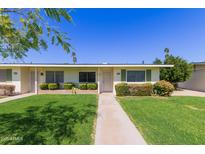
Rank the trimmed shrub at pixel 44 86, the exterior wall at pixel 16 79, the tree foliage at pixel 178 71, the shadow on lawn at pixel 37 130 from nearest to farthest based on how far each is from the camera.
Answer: the shadow on lawn at pixel 37 130, the exterior wall at pixel 16 79, the trimmed shrub at pixel 44 86, the tree foliage at pixel 178 71

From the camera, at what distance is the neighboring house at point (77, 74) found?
13.3m

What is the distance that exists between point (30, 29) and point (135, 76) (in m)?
12.0

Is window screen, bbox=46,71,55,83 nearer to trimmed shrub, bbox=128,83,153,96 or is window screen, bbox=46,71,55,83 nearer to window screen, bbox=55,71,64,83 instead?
window screen, bbox=55,71,64,83

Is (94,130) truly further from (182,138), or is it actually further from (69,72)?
(69,72)

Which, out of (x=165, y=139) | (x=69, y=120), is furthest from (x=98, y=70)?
(x=165, y=139)

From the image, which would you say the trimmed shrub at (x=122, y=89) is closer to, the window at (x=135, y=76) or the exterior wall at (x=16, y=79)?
the window at (x=135, y=76)

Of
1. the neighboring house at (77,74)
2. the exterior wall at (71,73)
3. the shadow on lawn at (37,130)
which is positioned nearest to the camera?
the shadow on lawn at (37,130)

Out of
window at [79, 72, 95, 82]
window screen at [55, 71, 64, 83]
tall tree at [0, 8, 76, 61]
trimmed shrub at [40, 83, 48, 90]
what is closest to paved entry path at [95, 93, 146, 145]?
tall tree at [0, 8, 76, 61]

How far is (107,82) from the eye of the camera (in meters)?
14.9

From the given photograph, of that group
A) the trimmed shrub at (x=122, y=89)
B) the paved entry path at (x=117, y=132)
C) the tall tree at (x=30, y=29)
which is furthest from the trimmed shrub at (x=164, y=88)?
the tall tree at (x=30, y=29)

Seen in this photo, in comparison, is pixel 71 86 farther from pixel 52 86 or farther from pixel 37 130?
pixel 37 130

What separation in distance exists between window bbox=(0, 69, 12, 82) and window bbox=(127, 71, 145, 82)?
37.8ft

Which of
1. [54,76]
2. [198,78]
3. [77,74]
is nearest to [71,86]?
[77,74]
